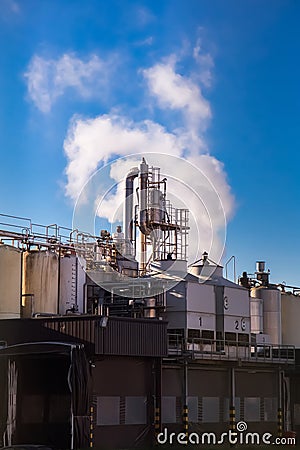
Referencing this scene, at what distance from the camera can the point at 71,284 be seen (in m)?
43.8

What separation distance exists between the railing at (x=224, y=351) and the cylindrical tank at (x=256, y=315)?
461 cm

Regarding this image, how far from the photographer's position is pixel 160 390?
3859 cm

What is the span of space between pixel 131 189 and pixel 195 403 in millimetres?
16621

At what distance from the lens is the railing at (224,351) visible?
41.4 metres

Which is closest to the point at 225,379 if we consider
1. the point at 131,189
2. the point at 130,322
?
the point at 130,322

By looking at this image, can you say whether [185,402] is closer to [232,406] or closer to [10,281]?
[232,406]

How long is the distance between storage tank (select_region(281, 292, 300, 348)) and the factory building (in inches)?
80.6

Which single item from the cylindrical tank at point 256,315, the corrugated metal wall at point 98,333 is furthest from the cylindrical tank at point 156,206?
the corrugated metal wall at point 98,333

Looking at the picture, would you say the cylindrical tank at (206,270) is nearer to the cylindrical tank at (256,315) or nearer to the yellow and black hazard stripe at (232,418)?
the cylindrical tank at (256,315)

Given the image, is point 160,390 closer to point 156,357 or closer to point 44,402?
point 156,357

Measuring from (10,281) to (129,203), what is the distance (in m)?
13.9

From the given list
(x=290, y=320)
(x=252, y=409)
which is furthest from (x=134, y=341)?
(x=290, y=320)

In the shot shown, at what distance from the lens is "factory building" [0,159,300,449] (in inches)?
1406

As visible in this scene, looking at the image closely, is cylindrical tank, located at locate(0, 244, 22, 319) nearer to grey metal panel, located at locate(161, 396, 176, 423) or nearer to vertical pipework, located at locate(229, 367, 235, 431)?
grey metal panel, located at locate(161, 396, 176, 423)
